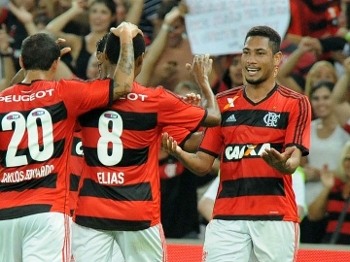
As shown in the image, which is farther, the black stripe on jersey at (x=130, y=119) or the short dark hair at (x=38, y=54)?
the short dark hair at (x=38, y=54)

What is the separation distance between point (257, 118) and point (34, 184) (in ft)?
4.89

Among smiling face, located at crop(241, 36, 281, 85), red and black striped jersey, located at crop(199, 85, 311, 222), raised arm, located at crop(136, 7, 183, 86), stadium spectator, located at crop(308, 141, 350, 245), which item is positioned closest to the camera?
red and black striped jersey, located at crop(199, 85, 311, 222)

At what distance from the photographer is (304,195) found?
28.0ft

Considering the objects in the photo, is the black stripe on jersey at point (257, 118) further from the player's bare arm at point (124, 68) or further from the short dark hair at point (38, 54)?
the short dark hair at point (38, 54)

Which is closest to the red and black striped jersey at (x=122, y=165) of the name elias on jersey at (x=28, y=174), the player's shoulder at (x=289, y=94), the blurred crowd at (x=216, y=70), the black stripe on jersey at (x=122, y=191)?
the black stripe on jersey at (x=122, y=191)

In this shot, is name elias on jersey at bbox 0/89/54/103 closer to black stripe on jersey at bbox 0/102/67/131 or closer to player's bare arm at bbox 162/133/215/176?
black stripe on jersey at bbox 0/102/67/131

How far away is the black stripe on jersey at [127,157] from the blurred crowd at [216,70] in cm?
283

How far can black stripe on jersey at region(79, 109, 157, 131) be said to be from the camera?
5.49m

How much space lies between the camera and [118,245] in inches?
220

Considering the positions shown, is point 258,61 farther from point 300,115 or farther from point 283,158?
point 283,158

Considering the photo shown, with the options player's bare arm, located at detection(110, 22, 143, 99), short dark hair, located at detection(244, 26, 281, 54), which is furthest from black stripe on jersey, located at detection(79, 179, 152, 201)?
short dark hair, located at detection(244, 26, 281, 54)

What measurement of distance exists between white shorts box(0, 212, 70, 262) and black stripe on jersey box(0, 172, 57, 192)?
17 cm

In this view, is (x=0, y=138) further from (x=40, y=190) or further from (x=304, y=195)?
(x=304, y=195)

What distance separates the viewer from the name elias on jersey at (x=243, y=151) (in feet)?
19.4
